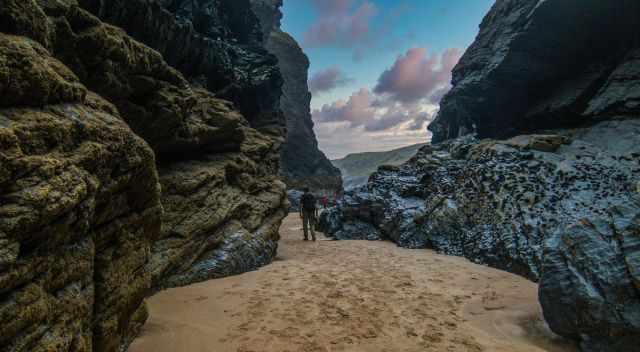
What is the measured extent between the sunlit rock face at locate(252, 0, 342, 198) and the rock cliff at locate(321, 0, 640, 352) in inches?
1634

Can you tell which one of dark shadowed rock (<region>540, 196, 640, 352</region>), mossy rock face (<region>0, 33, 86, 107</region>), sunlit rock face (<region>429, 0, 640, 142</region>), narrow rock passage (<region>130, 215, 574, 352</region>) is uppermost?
sunlit rock face (<region>429, 0, 640, 142</region>)

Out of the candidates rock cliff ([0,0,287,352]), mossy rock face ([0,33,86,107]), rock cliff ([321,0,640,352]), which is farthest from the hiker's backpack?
mossy rock face ([0,33,86,107])

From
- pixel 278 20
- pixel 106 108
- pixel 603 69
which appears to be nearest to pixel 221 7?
A: pixel 106 108

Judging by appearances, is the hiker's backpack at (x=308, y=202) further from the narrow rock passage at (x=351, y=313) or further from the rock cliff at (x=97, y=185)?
the narrow rock passage at (x=351, y=313)

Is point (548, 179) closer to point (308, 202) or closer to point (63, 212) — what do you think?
point (308, 202)

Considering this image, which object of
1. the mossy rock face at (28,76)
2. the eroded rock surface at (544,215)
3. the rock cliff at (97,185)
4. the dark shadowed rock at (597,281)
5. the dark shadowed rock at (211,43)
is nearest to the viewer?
the rock cliff at (97,185)

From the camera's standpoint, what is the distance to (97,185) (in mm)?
2902

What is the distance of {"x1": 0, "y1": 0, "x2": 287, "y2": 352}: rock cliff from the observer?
2244mm

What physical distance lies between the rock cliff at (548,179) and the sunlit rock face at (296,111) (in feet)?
136

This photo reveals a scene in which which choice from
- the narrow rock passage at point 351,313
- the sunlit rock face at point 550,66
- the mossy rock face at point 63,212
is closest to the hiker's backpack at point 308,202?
the narrow rock passage at point 351,313

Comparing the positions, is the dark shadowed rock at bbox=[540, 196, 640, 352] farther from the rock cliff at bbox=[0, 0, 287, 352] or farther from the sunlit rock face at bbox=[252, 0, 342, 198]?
the sunlit rock face at bbox=[252, 0, 342, 198]

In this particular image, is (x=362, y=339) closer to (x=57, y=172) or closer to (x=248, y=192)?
(x=57, y=172)

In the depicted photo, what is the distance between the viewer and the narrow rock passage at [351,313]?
3.92 metres

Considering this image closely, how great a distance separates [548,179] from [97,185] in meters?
11.7
